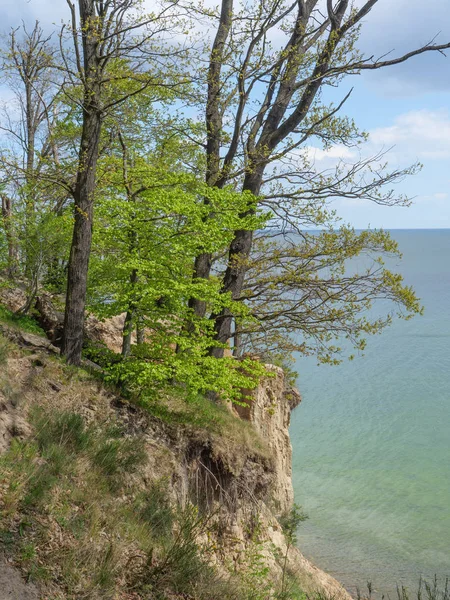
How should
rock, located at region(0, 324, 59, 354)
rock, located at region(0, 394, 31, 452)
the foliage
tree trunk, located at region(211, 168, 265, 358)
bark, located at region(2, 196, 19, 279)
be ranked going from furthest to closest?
tree trunk, located at region(211, 168, 265, 358), bark, located at region(2, 196, 19, 279), the foliage, rock, located at region(0, 324, 59, 354), rock, located at region(0, 394, 31, 452)

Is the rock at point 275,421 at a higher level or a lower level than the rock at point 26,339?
lower

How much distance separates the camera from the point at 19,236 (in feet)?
45.3

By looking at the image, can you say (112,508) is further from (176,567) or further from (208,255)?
(208,255)

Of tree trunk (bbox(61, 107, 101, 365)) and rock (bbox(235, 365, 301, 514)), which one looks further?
rock (bbox(235, 365, 301, 514))

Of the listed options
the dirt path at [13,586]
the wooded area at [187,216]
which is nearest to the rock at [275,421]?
the wooded area at [187,216]

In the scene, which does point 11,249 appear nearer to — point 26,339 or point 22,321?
point 22,321

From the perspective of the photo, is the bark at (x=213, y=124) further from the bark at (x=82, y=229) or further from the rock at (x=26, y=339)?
the rock at (x=26, y=339)

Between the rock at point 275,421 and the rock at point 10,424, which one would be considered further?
the rock at point 275,421

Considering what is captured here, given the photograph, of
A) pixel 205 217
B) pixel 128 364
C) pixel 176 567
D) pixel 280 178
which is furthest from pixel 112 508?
pixel 280 178

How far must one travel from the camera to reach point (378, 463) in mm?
28938

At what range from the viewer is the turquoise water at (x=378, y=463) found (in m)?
20.2

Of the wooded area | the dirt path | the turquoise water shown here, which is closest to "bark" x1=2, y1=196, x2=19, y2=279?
the wooded area

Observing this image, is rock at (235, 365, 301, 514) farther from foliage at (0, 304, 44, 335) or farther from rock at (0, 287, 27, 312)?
rock at (0, 287, 27, 312)

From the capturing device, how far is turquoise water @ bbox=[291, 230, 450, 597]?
20188mm
